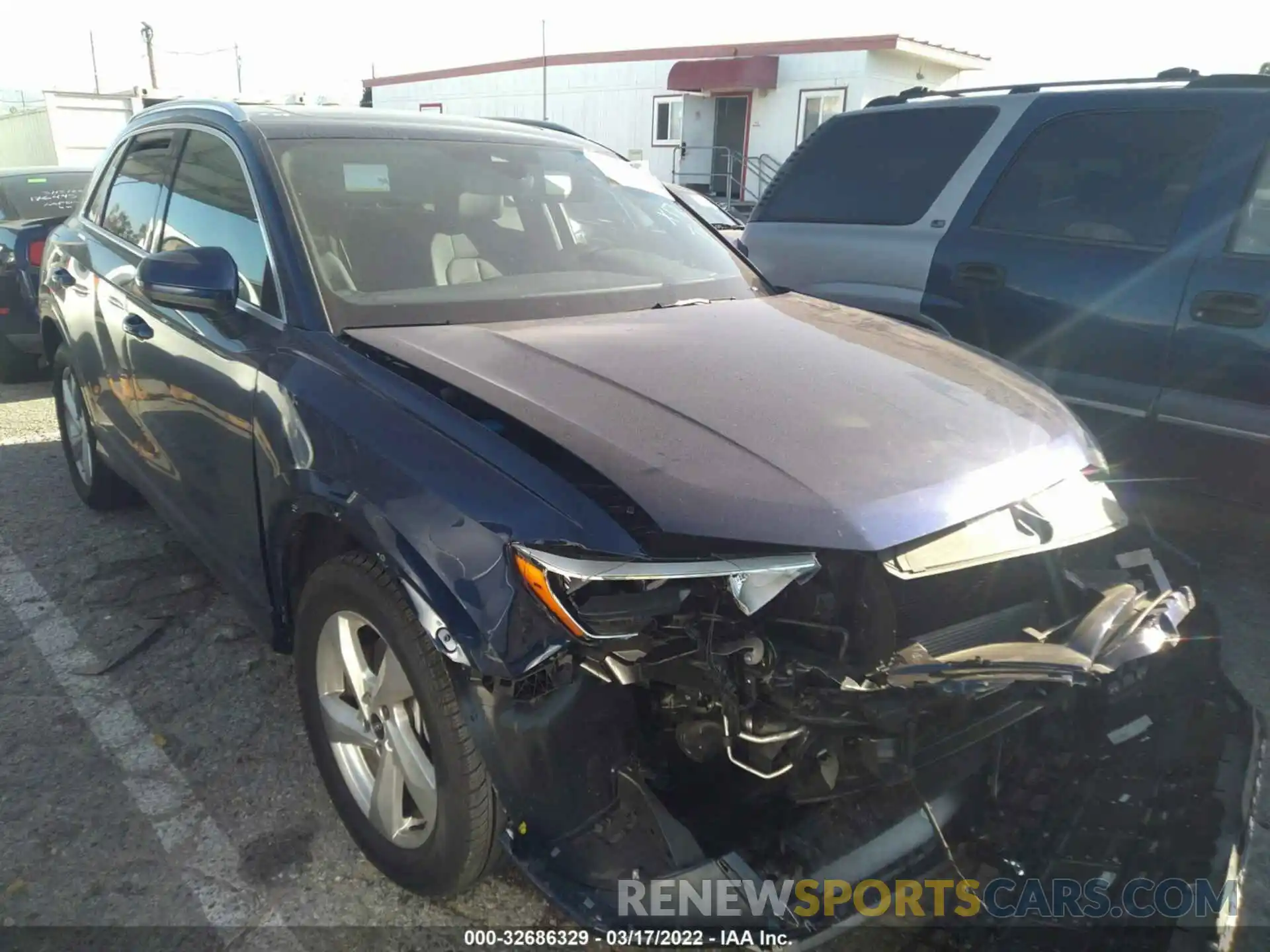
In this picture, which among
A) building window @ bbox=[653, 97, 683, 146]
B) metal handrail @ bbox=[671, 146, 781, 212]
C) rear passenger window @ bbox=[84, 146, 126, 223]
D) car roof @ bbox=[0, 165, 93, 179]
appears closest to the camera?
rear passenger window @ bbox=[84, 146, 126, 223]

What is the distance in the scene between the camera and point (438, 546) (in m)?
1.90

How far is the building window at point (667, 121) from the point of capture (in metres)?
21.5

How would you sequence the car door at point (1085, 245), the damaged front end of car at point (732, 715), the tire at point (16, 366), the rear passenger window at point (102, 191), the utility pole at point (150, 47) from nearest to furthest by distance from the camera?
the damaged front end of car at point (732, 715)
the car door at point (1085, 245)
the rear passenger window at point (102, 191)
the tire at point (16, 366)
the utility pole at point (150, 47)

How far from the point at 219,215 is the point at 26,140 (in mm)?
22691

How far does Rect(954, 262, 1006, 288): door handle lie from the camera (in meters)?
4.35

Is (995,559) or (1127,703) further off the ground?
(995,559)

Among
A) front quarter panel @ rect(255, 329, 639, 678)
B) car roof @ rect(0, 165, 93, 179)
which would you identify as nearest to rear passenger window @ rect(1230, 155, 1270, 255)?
front quarter panel @ rect(255, 329, 639, 678)

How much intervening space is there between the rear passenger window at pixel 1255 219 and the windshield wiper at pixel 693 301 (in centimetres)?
213

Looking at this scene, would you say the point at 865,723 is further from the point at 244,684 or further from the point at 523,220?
the point at 244,684

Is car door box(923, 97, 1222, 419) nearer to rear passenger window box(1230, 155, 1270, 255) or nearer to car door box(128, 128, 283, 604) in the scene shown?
rear passenger window box(1230, 155, 1270, 255)

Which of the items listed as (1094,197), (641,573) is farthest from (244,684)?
(1094,197)

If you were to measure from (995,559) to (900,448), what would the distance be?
302 millimetres

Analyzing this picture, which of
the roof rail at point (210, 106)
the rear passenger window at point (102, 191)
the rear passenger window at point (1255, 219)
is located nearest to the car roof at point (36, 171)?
the rear passenger window at point (102, 191)

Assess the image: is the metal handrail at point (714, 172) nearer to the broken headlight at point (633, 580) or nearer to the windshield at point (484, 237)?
the windshield at point (484, 237)
